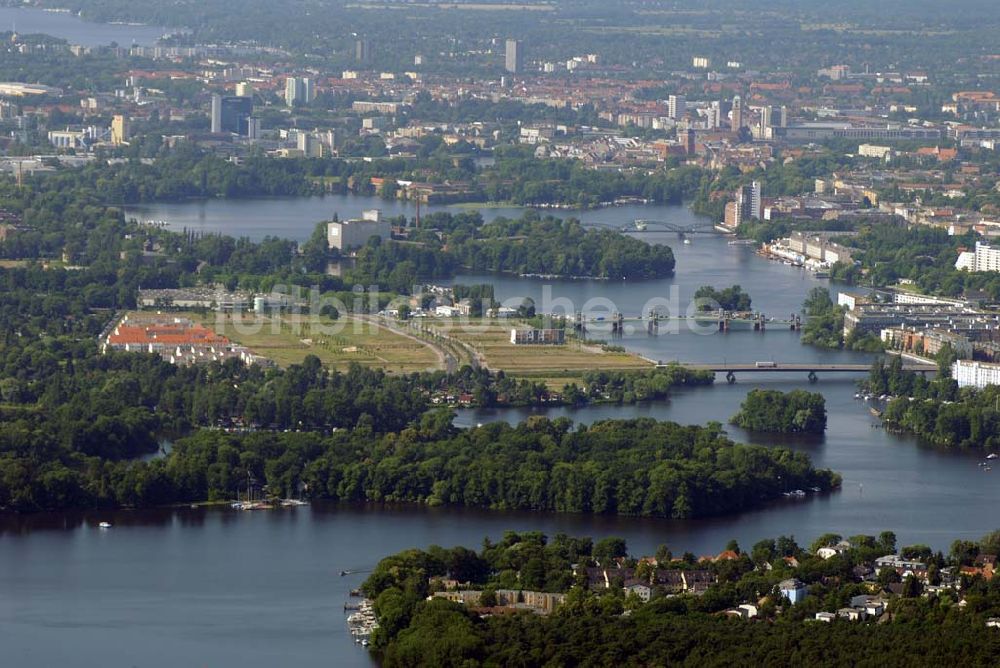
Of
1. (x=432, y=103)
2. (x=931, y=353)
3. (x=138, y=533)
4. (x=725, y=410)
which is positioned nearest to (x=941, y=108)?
(x=432, y=103)

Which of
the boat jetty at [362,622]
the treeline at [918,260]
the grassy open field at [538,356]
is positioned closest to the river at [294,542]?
the boat jetty at [362,622]

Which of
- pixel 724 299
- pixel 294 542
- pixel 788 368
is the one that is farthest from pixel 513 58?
pixel 294 542

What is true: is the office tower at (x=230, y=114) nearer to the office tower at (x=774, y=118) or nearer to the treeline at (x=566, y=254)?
the office tower at (x=774, y=118)

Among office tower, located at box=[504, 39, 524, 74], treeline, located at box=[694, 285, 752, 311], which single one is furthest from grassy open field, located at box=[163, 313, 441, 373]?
office tower, located at box=[504, 39, 524, 74]

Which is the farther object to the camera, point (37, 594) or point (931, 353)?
point (931, 353)

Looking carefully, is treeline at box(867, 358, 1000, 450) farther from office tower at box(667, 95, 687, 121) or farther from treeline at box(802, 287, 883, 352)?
office tower at box(667, 95, 687, 121)

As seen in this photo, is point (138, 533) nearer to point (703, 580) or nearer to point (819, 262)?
point (703, 580)
